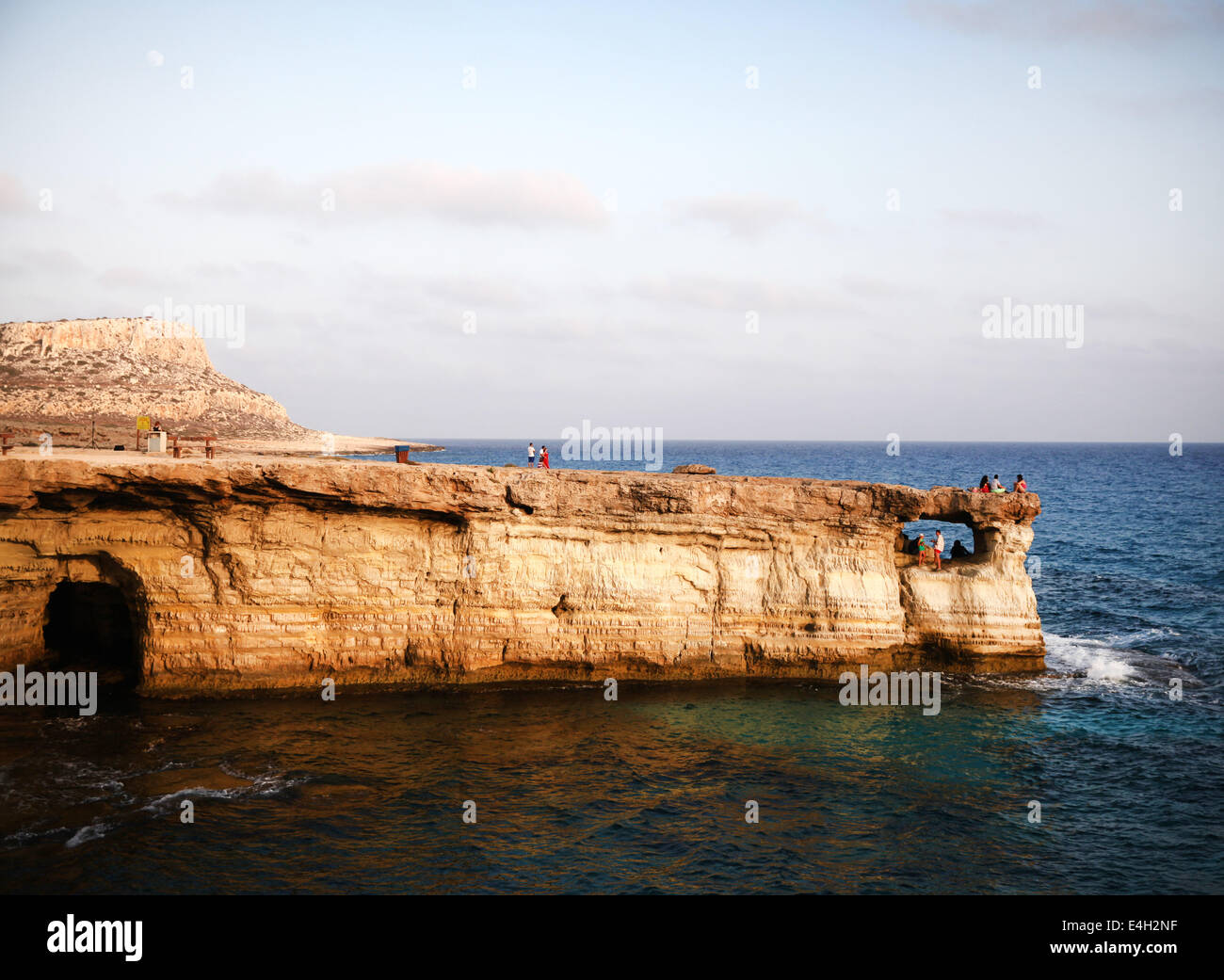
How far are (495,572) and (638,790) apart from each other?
8.54 metres

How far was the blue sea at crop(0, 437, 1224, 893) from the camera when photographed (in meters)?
14.6

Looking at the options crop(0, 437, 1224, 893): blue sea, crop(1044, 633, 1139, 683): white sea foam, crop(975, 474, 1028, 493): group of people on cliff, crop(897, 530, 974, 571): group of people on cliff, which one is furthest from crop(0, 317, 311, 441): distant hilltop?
crop(1044, 633, 1139, 683): white sea foam

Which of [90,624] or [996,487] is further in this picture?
[996,487]

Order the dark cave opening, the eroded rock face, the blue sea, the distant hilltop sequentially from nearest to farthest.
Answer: the blue sea
the eroded rock face
the dark cave opening
the distant hilltop

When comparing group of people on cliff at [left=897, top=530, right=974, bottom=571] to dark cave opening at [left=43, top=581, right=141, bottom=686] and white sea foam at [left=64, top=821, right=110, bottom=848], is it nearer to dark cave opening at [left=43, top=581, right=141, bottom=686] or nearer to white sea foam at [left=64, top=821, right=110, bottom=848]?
white sea foam at [left=64, top=821, right=110, bottom=848]

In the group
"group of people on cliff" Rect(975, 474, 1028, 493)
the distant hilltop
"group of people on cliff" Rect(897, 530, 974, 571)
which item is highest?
the distant hilltop

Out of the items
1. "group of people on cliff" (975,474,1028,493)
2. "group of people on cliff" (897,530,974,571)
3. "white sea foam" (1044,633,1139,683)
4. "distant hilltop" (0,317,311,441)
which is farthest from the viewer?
"distant hilltop" (0,317,311,441)

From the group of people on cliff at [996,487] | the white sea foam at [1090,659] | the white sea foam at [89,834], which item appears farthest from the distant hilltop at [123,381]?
the white sea foam at [1090,659]

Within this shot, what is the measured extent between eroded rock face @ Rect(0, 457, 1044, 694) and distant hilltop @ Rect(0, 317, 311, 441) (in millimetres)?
38788

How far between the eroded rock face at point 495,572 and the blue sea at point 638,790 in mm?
1244

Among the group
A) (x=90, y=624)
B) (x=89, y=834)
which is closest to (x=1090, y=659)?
(x=89, y=834)

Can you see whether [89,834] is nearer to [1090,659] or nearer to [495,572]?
[495,572]

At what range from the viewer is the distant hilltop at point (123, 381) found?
203ft

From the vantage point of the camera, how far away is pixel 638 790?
18.2 metres
